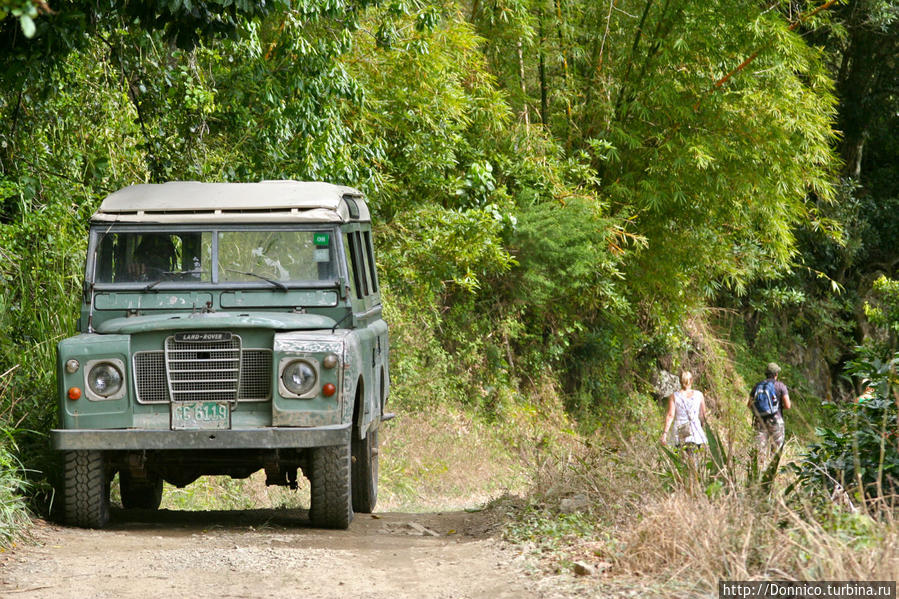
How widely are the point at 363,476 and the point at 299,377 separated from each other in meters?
2.23

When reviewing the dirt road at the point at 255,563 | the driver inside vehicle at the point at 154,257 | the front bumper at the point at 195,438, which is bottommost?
the dirt road at the point at 255,563

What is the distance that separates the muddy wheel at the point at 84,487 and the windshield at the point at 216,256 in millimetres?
1327

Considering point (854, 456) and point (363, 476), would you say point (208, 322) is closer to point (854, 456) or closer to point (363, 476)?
point (363, 476)

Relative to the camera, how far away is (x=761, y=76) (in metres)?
16.9

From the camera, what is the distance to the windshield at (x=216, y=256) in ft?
26.8

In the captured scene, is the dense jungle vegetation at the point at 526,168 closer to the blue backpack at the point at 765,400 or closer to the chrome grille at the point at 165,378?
the blue backpack at the point at 765,400

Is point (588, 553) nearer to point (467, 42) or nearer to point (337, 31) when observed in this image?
point (337, 31)

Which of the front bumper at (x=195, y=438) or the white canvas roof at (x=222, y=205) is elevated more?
the white canvas roof at (x=222, y=205)

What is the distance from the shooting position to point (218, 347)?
7605mm

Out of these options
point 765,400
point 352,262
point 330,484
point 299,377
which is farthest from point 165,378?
point 765,400

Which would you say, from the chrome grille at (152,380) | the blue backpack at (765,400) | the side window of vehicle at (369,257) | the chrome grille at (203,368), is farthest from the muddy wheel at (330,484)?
the blue backpack at (765,400)

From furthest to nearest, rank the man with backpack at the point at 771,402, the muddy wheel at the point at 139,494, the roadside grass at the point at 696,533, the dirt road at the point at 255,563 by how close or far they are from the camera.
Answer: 1. the man with backpack at the point at 771,402
2. the muddy wheel at the point at 139,494
3. the dirt road at the point at 255,563
4. the roadside grass at the point at 696,533

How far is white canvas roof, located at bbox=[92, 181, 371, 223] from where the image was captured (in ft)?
26.7

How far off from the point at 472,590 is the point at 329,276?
297 cm
